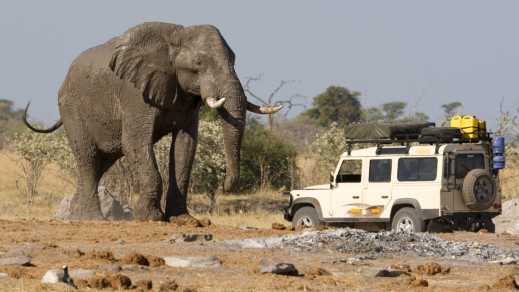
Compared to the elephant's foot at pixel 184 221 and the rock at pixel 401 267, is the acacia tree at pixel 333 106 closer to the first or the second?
the elephant's foot at pixel 184 221

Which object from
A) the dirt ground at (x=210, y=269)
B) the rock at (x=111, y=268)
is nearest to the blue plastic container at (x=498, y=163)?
the dirt ground at (x=210, y=269)

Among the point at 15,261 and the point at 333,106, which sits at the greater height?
the point at 333,106

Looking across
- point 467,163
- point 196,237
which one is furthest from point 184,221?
point 467,163

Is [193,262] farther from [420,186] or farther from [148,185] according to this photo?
[420,186]

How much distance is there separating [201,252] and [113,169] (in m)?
15.6

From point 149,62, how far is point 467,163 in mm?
5377

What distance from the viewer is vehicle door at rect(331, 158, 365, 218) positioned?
22.0 metres

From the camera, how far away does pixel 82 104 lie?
22531 millimetres

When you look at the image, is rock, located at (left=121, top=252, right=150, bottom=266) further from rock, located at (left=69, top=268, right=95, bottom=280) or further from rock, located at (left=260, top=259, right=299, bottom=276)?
rock, located at (left=260, top=259, right=299, bottom=276)

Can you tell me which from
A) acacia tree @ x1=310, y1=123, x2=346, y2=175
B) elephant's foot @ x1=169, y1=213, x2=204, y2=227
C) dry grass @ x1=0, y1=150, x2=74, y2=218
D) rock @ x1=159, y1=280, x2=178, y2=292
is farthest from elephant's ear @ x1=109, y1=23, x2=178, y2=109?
acacia tree @ x1=310, y1=123, x2=346, y2=175

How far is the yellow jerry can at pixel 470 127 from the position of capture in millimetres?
21750

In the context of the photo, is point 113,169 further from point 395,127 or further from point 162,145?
point 395,127

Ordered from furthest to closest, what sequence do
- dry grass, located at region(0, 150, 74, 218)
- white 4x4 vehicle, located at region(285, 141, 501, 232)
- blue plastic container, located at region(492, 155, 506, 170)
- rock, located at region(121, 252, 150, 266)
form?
1. dry grass, located at region(0, 150, 74, 218)
2. blue plastic container, located at region(492, 155, 506, 170)
3. white 4x4 vehicle, located at region(285, 141, 501, 232)
4. rock, located at region(121, 252, 150, 266)

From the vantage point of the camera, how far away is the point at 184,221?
20.6 meters
